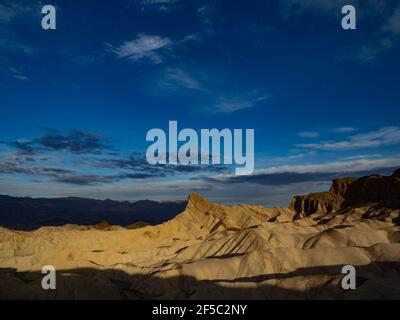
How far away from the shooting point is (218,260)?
63.4 m

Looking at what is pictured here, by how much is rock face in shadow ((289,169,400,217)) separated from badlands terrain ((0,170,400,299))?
85 cm

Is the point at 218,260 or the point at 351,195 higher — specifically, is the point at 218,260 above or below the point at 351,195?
below

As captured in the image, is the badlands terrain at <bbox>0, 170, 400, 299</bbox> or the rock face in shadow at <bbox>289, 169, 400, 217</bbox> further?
the rock face in shadow at <bbox>289, 169, 400, 217</bbox>

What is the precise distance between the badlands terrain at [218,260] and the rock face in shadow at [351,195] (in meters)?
0.85

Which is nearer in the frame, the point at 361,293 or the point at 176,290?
the point at 361,293

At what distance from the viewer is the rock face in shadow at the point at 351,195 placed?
133 metres

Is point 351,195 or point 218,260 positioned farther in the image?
point 351,195

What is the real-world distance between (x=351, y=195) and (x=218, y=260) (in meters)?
108

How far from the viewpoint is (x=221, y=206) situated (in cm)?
14450

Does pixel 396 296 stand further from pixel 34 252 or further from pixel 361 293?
pixel 34 252

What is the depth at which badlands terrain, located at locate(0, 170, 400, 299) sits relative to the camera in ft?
158

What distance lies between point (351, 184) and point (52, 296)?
439 feet
